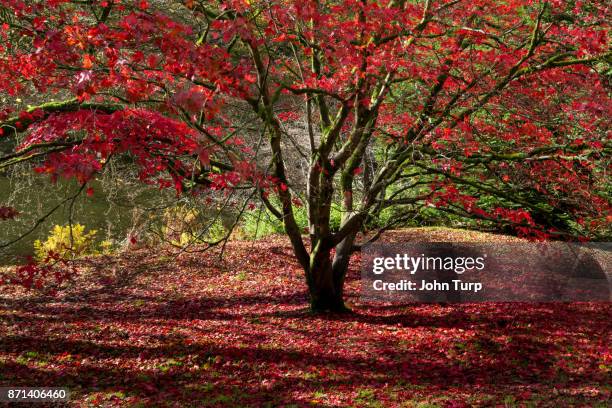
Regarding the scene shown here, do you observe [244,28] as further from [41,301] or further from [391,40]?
[41,301]

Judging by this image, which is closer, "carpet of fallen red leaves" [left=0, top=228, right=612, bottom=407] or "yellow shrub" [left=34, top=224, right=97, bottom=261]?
"carpet of fallen red leaves" [left=0, top=228, right=612, bottom=407]

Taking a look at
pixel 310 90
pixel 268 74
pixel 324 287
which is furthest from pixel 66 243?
pixel 310 90

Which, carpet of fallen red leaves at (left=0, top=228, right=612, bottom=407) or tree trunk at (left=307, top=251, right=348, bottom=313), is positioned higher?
tree trunk at (left=307, top=251, right=348, bottom=313)

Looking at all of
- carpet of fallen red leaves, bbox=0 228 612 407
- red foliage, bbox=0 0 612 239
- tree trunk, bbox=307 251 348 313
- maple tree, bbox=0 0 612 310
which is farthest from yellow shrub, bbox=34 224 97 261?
tree trunk, bbox=307 251 348 313

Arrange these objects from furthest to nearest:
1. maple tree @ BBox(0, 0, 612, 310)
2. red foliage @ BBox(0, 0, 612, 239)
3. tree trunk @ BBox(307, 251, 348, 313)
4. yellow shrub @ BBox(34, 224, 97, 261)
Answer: yellow shrub @ BBox(34, 224, 97, 261)
tree trunk @ BBox(307, 251, 348, 313)
maple tree @ BBox(0, 0, 612, 310)
red foliage @ BBox(0, 0, 612, 239)

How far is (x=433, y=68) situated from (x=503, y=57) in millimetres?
777

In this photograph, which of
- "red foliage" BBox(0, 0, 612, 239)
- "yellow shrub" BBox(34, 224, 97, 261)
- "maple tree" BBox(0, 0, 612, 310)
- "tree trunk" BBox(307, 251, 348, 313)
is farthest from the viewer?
"yellow shrub" BBox(34, 224, 97, 261)

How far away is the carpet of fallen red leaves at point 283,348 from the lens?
5.27 metres

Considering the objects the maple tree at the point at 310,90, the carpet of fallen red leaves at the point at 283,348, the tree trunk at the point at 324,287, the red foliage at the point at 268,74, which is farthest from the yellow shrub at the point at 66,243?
the tree trunk at the point at 324,287

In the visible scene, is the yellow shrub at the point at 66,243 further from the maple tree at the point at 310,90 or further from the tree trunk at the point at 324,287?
the tree trunk at the point at 324,287

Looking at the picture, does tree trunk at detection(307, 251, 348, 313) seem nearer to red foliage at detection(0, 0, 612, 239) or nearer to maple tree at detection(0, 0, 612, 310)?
maple tree at detection(0, 0, 612, 310)

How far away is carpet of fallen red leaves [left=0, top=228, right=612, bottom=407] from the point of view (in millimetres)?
5266

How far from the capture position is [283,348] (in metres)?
6.43

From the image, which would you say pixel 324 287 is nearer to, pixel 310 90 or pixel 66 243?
pixel 310 90
